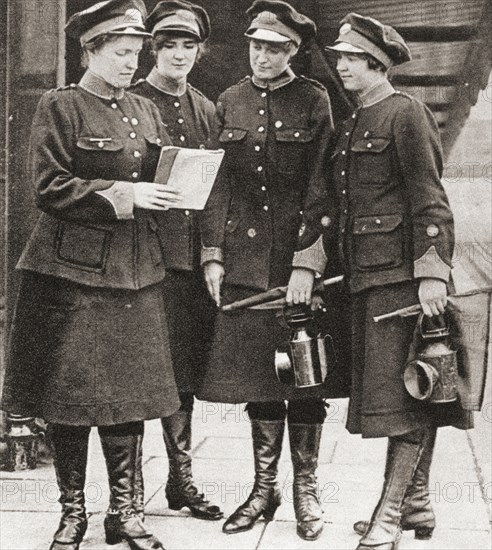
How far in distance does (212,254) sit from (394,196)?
35.5 inches

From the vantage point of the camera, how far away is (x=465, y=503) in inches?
194

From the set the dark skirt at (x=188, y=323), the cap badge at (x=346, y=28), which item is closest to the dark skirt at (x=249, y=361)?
the dark skirt at (x=188, y=323)

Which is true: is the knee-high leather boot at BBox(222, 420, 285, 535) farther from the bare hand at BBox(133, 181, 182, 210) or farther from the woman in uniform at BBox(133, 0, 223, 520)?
the bare hand at BBox(133, 181, 182, 210)

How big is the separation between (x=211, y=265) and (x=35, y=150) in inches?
39.9

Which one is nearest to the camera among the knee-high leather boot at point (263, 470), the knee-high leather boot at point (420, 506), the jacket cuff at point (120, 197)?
the jacket cuff at point (120, 197)

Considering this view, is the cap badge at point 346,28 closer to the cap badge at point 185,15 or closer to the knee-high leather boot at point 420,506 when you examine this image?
the cap badge at point 185,15

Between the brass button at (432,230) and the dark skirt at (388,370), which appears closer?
the brass button at (432,230)

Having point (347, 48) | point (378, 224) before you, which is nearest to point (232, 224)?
→ point (378, 224)

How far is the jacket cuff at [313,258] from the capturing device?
4.32 metres

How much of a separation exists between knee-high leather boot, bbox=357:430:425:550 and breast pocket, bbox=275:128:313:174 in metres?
1.31

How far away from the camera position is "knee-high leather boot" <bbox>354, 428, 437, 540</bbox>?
14.4 feet

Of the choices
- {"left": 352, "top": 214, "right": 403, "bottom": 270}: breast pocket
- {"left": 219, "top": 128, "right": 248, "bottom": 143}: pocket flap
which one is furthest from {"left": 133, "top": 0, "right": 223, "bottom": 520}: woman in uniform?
{"left": 352, "top": 214, "right": 403, "bottom": 270}: breast pocket

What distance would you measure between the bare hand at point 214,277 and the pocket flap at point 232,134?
1.88 ft

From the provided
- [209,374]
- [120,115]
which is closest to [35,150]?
[120,115]
